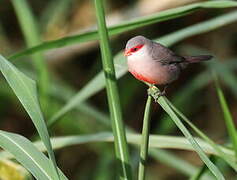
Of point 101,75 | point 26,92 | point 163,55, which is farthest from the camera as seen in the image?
point 101,75

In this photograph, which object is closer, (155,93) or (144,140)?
(144,140)

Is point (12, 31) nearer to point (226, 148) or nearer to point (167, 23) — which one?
point (167, 23)

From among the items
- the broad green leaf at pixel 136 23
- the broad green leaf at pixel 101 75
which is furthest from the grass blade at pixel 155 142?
the broad green leaf at pixel 136 23

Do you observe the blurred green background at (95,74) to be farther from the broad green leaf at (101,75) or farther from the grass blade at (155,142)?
the grass blade at (155,142)

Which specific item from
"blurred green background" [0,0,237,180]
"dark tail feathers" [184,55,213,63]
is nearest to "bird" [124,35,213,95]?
"dark tail feathers" [184,55,213,63]

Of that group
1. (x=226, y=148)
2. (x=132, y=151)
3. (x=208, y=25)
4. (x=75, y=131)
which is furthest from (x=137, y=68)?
(x=132, y=151)

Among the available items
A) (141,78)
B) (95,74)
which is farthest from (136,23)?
(95,74)

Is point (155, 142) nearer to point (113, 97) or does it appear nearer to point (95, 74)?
point (113, 97)

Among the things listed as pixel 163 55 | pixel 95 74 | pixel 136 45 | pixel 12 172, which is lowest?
pixel 95 74

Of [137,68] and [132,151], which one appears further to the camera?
[132,151]
